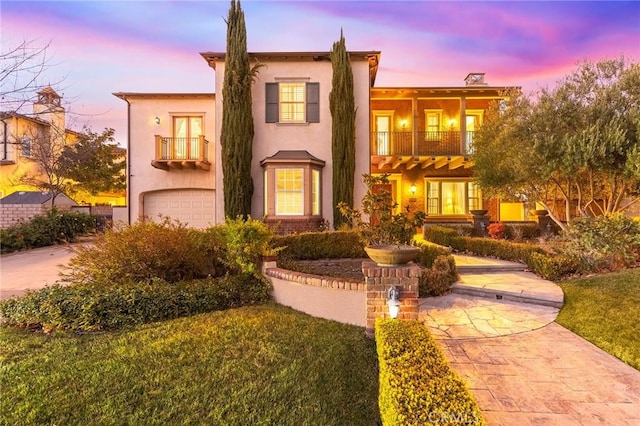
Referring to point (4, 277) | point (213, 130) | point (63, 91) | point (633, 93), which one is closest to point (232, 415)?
point (63, 91)

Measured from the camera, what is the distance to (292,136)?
12.5m

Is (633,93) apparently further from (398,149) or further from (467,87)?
(398,149)

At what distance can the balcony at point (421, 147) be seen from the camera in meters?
14.3

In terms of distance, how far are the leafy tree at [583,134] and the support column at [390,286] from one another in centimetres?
685

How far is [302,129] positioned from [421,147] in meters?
6.09

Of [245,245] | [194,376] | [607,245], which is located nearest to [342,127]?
[245,245]

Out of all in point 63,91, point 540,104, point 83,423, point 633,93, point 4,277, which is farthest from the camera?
point 540,104

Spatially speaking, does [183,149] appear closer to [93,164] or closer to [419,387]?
[93,164]

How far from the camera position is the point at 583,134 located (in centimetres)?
771

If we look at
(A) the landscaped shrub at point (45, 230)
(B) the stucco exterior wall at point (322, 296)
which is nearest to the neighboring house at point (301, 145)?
(A) the landscaped shrub at point (45, 230)

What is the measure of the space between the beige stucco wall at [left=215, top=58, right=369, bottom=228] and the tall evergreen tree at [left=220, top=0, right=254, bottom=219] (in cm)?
54

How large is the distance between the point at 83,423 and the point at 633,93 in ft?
39.7

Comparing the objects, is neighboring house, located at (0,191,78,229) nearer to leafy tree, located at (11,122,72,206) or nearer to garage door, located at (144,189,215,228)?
leafy tree, located at (11,122,72,206)

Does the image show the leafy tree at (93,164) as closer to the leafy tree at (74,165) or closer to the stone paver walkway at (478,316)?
the leafy tree at (74,165)
